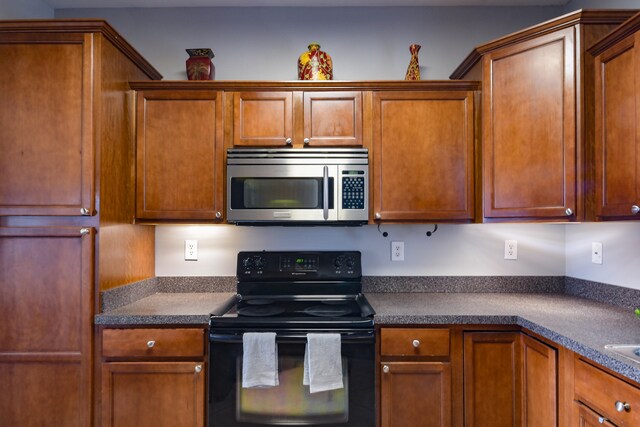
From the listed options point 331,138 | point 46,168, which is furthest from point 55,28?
point 331,138

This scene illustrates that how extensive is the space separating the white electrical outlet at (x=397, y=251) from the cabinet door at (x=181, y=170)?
3.41 ft

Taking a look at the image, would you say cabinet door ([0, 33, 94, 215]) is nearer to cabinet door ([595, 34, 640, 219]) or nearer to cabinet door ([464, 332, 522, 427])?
cabinet door ([464, 332, 522, 427])

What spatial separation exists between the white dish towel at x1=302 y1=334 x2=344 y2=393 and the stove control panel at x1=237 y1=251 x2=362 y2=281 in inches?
22.2

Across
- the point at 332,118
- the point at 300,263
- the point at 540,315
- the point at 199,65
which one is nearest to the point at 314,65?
the point at 332,118

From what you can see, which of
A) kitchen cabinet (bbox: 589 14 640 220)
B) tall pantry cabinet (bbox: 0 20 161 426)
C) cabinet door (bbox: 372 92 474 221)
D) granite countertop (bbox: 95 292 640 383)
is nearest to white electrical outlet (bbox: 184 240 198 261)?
granite countertop (bbox: 95 292 640 383)

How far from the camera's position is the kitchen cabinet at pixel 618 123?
1.46 metres

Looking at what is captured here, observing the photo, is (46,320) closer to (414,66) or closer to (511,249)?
(414,66)

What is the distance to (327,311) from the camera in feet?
6.36

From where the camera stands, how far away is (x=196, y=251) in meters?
2.37

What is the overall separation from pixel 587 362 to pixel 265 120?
5.73 feet

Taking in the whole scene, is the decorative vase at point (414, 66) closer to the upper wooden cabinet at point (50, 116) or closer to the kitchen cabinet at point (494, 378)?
the kitchen cabinet at point (494, 378)

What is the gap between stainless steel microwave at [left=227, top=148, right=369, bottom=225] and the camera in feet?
6.63

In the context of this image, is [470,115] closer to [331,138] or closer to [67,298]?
[331,138]

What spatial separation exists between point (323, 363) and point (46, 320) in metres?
1.25
